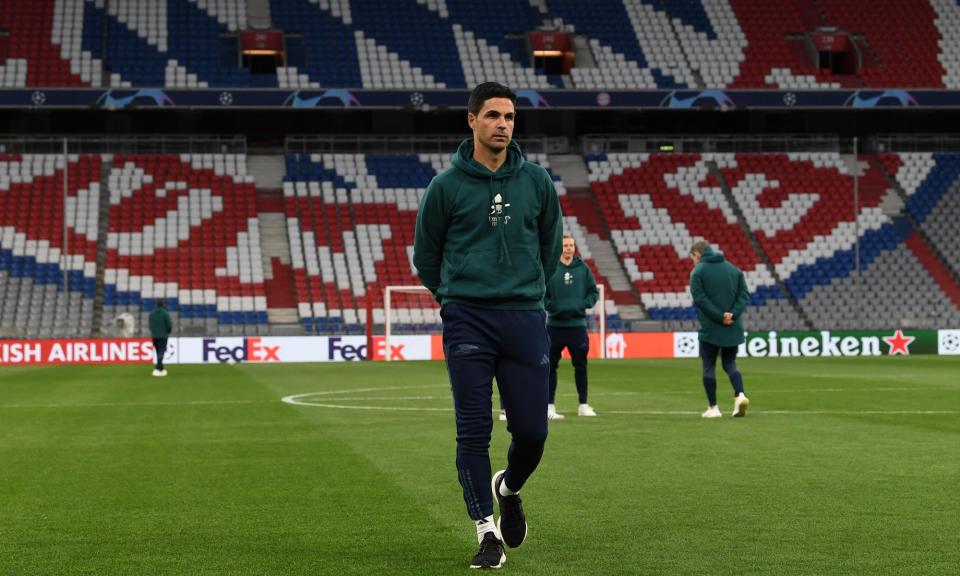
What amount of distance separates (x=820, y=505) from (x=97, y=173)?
154 feet

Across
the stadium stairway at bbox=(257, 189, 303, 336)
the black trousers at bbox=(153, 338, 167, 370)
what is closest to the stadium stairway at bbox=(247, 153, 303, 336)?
the stadium stairway at bbox=(257, 189, 303, 336)

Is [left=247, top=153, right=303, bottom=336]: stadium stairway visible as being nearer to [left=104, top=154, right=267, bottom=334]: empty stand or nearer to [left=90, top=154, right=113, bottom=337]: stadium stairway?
[left=104, top=154, right=267, bottom=334]: empty stand

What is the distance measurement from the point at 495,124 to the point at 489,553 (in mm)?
2231

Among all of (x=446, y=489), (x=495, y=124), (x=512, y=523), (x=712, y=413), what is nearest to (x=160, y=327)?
(x=712, y=413)

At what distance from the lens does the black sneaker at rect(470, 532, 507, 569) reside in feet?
22.3

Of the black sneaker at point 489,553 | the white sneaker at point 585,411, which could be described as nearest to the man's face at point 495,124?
the black sneaker at point 489,553

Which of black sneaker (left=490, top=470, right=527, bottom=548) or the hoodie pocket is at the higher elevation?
the hoodie pocket

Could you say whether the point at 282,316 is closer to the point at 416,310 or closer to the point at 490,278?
the point at 416,310

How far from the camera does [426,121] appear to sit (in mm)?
Result: 57062

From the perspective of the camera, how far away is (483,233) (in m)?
7.05

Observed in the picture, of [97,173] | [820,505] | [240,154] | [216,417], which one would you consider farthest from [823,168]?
[820,505]

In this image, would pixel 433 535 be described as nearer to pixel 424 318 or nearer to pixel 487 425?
pixel 487 425

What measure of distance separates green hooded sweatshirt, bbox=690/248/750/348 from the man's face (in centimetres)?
969

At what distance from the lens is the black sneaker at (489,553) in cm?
681
